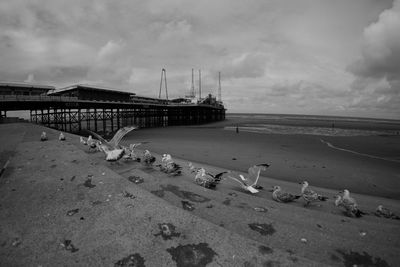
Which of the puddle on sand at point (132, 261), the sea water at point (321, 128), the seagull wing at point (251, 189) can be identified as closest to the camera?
the puddle on sand at point (132, 261)

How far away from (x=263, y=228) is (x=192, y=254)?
1.51 meters

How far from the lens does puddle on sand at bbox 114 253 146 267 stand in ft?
8.71

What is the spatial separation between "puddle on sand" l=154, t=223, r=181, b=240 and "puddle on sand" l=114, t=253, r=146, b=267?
503 millimetres

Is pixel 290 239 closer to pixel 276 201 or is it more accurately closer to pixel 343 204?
pixel 276 201

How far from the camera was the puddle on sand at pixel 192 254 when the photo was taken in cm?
269

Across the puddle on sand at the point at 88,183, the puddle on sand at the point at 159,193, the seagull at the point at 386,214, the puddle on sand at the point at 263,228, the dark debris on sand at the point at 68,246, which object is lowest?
the seagull at the point at 386,214

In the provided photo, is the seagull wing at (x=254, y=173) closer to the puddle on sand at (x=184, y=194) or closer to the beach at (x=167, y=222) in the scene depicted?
the beach at (x=167, y=222)

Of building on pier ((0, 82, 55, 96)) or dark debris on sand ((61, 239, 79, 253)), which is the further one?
building on pier ((0, 82, 55, 96))

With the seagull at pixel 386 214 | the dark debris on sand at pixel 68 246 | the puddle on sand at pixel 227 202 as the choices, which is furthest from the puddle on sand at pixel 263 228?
the seagull at pixel 386 214

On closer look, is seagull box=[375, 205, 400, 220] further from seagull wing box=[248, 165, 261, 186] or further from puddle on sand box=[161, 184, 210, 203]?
puddle on sand box=[161, 184, 210, 203]

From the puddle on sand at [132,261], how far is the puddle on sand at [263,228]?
2010 mm

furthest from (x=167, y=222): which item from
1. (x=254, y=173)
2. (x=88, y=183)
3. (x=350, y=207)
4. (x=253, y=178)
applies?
(x=350, y=207)

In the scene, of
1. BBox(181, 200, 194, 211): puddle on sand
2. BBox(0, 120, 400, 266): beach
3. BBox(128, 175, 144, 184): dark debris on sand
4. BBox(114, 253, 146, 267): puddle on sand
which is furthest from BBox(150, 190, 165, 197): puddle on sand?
BBox(114, 253, 146, 267): puddle on sand

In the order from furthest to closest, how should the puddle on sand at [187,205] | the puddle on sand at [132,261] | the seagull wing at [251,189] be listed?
1. the seagull wing at [251,189]
2. the puddle on sand at [187,205]
3. the puddle on sand at [132,261]
